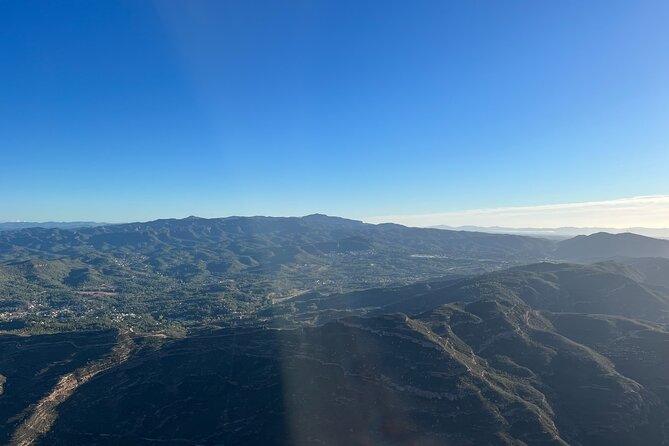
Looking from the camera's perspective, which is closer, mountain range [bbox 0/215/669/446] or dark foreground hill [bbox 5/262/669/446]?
dark foreground hill [bbox 5/262/669/446]

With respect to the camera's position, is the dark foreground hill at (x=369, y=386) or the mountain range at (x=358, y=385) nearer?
the dark foreground hill at (x=369, y=386)

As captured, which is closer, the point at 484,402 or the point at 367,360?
the point at 484,402

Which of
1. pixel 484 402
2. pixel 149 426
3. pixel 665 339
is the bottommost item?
pixel 149 426

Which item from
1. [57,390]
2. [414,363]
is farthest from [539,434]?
[57,390]

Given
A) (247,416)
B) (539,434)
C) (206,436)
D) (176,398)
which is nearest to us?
(539,434)

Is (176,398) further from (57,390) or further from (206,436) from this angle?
(57,390)

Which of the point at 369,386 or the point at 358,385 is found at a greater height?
the point at 369,386

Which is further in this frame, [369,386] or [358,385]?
[358,385]

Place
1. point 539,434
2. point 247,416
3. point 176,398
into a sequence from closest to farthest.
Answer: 1. point 539,434
2. point 247,416
3. point 176,398
